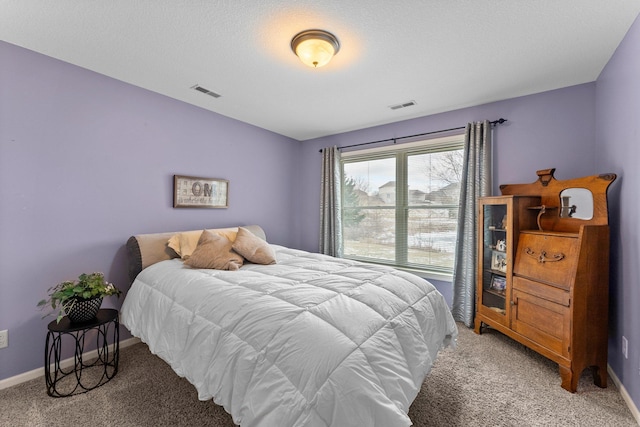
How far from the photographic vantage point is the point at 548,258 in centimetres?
217

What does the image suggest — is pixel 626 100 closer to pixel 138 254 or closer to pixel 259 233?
pixel 259 233

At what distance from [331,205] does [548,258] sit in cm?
258

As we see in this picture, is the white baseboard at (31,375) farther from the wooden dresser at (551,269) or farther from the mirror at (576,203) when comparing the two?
the mirror at (576,203)

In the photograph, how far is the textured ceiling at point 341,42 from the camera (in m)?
1.64

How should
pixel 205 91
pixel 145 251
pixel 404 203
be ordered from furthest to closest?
pixel 404 203 < pixel 205 91 < pixel 145 251

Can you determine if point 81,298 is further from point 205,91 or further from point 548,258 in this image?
point 548,258

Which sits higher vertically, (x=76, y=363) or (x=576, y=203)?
(x=576, y=203)

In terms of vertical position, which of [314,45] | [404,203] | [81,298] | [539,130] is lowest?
[81,298]

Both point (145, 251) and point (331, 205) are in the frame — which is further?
point (331, 205)

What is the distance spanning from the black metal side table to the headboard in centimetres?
40

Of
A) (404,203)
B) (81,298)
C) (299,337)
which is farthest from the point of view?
(404,203)

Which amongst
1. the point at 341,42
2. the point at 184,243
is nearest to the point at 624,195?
the point at 341,42

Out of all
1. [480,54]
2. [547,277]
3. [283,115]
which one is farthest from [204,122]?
[547,277]

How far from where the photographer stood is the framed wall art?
293 centimetres
